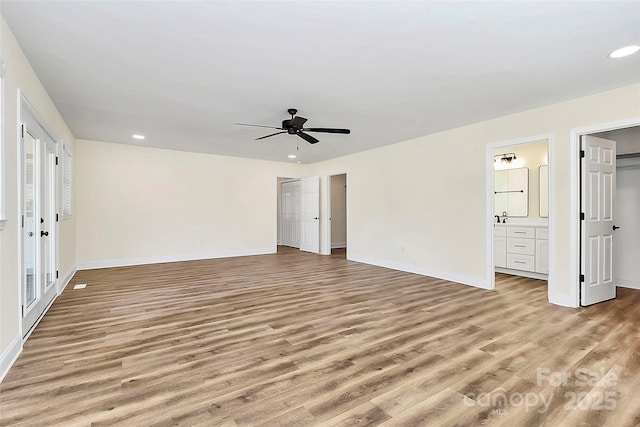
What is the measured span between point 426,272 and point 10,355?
17.2 feet

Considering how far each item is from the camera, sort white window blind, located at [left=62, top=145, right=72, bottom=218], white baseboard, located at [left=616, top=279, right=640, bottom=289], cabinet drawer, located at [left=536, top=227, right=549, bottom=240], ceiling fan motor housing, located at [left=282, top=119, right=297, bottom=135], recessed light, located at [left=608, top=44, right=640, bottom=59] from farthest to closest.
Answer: cabinet drawer, located at [left=536, top=227, right=549, bottom=240] < white window blind, located at [left=62, top=145, right=72, bottom=218] < white baseboard, located at [left=616, top=279, right=640, bottom=289] < ceiling fan motor housing, located at [left=282, top=119, right=297, bottom=135] < recessed light, located at [left=608, top=44, right=640, bottom=59]

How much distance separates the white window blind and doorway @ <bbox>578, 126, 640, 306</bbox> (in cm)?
705

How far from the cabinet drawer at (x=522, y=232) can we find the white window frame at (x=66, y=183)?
7.22 m

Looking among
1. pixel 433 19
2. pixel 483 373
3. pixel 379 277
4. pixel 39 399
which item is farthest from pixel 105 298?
pixel 433 19

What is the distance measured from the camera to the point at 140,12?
2.06 metres

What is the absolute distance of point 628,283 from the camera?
4.56 m

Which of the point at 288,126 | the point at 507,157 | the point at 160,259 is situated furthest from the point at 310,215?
the point at 507,157

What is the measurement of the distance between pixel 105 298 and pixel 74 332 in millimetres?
1216

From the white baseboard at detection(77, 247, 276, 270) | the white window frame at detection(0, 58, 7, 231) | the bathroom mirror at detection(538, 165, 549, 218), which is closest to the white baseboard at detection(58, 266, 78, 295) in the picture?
the white baseboard at detection(77, 247, 276, 270)

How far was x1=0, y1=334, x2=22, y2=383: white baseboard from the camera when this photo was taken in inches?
84.0

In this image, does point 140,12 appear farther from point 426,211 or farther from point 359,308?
point 426,211

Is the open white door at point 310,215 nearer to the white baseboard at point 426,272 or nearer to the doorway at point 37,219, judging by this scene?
the white baseboard at point 426,272

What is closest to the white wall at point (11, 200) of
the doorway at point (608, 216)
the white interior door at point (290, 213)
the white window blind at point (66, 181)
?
the white window blind at point (66, 181)

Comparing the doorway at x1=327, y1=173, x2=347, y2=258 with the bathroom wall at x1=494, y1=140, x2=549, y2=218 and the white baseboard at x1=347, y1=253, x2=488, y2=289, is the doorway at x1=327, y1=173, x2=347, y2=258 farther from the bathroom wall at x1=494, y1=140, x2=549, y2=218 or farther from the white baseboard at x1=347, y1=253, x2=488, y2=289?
the bathroom wall at x1=494, y1=140, x2=549, y2=218
